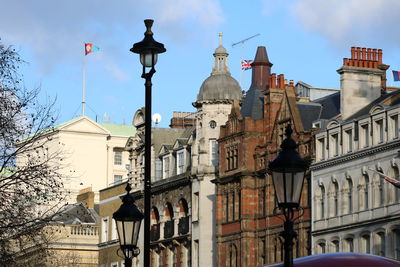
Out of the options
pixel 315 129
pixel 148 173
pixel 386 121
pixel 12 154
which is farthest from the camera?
pixel 315 129

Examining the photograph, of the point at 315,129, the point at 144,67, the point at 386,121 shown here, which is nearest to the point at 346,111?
the point at 315,129

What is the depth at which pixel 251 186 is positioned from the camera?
75750mm

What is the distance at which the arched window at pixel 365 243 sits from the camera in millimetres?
64312

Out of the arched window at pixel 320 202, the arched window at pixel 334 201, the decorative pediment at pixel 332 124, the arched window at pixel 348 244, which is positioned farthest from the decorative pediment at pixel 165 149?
the arched window at pixel 348 244

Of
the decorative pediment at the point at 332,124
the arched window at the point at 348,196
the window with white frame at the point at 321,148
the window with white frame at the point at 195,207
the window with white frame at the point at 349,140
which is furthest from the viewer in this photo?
the window with white frame at the point at 195,207

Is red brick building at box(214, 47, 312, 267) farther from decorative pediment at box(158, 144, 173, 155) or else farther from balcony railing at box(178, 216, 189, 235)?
decorative pediment at box(158, 144, 173, 155)

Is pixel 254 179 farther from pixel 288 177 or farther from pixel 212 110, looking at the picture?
pixel 288 177

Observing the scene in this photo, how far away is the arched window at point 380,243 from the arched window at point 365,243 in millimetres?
706

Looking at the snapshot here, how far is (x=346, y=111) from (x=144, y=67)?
140 ft

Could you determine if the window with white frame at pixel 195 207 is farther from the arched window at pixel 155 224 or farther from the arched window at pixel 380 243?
the arched window at pixel 380 243

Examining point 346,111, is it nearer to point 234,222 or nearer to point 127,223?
point 234,222

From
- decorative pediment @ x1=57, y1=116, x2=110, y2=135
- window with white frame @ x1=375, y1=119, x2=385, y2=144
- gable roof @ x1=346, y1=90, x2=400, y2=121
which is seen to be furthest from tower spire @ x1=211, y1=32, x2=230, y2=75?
decorative pediment @ x1=57, y1=116, x2=110, y2=135

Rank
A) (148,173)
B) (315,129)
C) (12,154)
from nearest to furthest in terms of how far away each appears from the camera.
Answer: (148,173) < (12,154) < (315,129)

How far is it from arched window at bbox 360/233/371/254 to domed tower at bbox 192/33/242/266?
17946 millimetres
